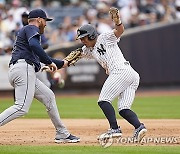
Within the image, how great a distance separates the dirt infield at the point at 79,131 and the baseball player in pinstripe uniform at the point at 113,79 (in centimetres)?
33

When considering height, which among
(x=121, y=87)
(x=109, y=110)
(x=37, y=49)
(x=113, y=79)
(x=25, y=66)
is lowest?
(x=109, y=110)

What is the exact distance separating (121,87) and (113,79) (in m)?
0.15

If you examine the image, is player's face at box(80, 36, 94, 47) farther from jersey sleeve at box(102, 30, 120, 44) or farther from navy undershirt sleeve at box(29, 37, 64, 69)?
navy undershirt sleeve at box(29, 37, 64, 69)

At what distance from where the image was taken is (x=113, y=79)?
26.5 feet

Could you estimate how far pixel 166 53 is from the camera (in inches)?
745

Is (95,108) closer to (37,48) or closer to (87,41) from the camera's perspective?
(87,41)

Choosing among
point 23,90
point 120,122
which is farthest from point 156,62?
point 23,90

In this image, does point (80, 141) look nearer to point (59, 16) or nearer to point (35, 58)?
point (35, 58)

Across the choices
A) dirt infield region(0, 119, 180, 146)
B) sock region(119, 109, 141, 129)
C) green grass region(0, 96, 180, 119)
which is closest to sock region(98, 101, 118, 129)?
sock region(119, 109, 141, 129)

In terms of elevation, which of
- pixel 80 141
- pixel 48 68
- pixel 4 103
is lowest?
pixel 4 103

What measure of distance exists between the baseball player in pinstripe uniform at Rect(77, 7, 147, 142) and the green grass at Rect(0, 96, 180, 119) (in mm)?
4205

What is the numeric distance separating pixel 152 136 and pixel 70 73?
33.3 feet

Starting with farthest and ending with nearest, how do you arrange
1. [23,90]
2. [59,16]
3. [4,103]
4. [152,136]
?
[59,16] < [4,103] < [152,136] < [23,90]

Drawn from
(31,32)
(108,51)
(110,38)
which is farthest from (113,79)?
(31,32)
